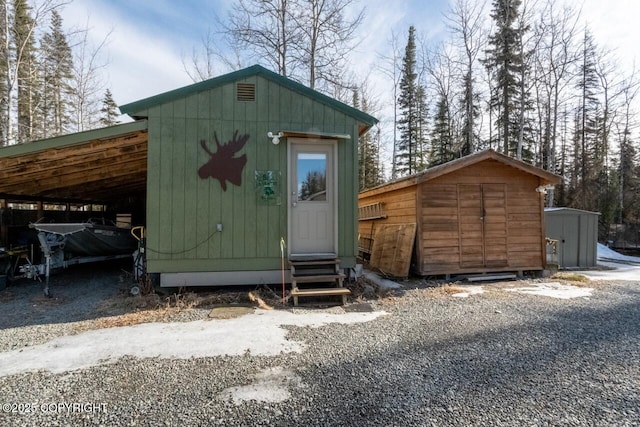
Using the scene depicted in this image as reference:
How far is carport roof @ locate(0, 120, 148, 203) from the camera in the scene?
4594 mm

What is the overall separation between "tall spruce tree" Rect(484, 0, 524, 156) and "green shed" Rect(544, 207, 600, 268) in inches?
266

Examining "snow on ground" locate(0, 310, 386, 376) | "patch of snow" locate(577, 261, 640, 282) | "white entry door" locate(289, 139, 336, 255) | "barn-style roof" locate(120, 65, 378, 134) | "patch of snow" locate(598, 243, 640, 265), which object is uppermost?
"barn-style roof" locate(120, 65, 378, 134)

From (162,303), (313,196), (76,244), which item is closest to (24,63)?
(76,244)

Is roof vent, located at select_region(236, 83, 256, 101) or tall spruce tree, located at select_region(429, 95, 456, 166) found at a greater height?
tall spruce tree, located at select_region(429, 95, 456, 166)

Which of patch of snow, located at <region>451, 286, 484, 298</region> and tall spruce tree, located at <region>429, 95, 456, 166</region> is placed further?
tall spruce tree, located at <region>429, 95, 456, 166</region>

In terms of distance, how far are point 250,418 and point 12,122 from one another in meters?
16.4

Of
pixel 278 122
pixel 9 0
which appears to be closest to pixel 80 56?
pixel 9 0

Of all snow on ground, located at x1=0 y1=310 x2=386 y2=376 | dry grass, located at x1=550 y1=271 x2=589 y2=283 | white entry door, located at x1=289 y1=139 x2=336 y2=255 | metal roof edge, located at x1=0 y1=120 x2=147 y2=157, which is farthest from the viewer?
dry grass, located at x1=550 y1=271 x2=589 y2=283

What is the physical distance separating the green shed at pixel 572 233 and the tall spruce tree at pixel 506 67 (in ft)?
22.2

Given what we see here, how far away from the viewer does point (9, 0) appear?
417 inches

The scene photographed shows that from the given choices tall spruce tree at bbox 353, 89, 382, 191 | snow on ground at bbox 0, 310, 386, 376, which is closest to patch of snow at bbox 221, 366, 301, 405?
snow on ground at bbox 0, 310, 386, 376

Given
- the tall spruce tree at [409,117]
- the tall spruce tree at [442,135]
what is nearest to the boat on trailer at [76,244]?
the tall spruce tree at [442,135]

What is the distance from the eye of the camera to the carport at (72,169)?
4.62 meters

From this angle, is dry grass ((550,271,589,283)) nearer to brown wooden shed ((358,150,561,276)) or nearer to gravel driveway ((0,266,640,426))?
brown wooden shed ((358,150,561,276))
